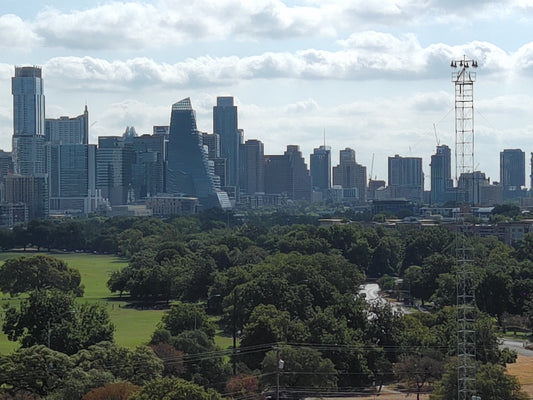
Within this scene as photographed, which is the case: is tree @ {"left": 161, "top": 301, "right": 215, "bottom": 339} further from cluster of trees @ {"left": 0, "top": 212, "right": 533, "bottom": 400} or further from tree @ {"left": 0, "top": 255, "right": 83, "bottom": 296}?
tree @ {"left": 0, "top": 255, "right": 83, "bottom": 296}

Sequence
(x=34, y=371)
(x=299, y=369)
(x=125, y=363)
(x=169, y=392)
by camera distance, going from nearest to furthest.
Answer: (x=169, y=392) < (x=34, y=371) < (x=125, y=363) < (x=299, y=369)

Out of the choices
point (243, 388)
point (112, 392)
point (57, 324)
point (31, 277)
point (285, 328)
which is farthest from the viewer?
point (31, 277)

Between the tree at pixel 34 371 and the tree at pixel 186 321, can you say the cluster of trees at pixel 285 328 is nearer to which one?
the tree at pixel 186 321

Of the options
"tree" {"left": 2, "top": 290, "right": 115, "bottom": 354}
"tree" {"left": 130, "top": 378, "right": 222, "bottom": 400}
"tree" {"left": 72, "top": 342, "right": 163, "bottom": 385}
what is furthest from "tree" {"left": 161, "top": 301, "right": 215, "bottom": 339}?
"tree" {"left": 130, "top": 378, "right": 222, "bottom": 400}

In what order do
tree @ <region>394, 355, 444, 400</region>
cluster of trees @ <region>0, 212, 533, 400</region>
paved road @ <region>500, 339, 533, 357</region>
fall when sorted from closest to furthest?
cluster of trees @ <region>0, 212, 533, 400</region> < tree @ <region>394, 355, 444, 400</region> < paved road @ <region>500, 339, 533, 357</region>

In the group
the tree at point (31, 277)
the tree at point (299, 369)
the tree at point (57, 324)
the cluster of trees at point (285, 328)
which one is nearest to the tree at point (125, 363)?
the cluster of trees at point (285, 328)

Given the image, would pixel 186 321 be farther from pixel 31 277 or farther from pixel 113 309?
pixel 31 277

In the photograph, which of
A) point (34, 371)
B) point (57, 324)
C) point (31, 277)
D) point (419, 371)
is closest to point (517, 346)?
point (419, 371)
